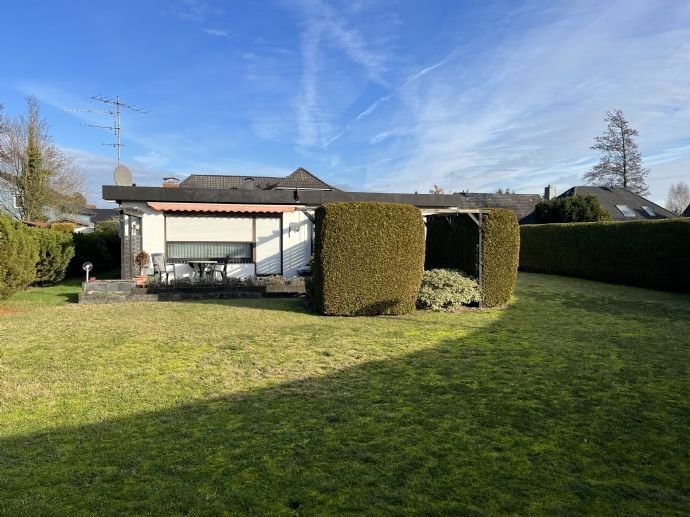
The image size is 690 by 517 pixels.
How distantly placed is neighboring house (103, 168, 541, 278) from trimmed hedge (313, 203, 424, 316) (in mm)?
6329

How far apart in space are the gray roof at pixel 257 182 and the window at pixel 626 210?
1106 inches

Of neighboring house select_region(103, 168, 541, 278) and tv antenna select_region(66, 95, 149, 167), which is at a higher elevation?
tv antenna select_region(66, 95, 149, 167)

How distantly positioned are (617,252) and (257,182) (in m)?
37.4

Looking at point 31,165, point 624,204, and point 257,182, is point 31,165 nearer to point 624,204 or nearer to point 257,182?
point 257,182

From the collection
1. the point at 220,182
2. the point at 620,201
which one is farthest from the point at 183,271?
the point at 620,201

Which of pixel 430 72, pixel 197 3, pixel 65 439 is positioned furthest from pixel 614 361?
pixel 430 72

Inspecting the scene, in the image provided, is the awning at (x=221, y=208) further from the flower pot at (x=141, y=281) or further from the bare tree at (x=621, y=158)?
the bare tree at (x=621, y=158)

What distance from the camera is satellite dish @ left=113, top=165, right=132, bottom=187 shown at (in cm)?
1993

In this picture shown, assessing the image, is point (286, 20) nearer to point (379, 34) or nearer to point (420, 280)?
point (379, 34)

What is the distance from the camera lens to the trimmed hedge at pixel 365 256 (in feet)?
39.3

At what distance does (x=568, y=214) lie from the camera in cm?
3288

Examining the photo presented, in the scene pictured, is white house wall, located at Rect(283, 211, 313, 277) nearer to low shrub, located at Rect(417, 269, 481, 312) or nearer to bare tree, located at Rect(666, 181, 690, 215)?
low shrub, located at Rect(417, 269, 481, 312)

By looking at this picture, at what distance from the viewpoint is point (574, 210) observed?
32.6m

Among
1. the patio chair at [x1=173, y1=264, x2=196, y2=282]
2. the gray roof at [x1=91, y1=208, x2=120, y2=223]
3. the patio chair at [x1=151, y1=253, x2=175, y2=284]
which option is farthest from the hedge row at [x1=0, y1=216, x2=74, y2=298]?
the gray roof at [x1=91, y1=208, x2=120, y2=223]
